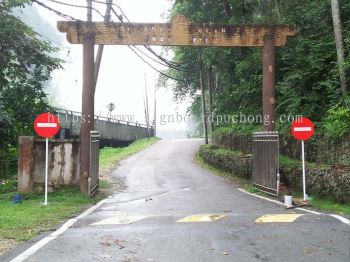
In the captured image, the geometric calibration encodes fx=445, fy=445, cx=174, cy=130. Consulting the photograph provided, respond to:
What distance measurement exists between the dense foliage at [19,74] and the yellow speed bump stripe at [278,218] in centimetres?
1036

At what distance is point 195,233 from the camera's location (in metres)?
7.89

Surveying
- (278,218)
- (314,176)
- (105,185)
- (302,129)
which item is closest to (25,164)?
(105,185)

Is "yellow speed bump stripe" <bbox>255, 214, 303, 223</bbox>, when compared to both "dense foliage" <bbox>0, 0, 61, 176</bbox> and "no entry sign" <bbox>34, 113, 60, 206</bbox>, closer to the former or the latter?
"no entry sign" <bbox>34, 113, 60, 206</bbox>

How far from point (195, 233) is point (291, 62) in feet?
40.2

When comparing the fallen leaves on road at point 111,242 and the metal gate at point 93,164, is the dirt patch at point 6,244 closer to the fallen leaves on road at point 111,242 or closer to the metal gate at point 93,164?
the fallen leaves on road at point 111,242

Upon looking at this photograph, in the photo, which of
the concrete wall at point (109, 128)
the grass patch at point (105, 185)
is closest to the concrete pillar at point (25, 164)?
the grass patch at point (105, 185)

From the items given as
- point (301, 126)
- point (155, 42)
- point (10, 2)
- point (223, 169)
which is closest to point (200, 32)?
point (155, 42)

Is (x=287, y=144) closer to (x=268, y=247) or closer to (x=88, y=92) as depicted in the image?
(x=88, y=92)

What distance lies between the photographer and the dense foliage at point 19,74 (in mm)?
16328

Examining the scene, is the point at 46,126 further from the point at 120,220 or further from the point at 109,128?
the point at 109,128

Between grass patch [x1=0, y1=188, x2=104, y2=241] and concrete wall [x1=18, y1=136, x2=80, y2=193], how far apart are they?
33 cm

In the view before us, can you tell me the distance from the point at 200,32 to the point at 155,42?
153 centimetres

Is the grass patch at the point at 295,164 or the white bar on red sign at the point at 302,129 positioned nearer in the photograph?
the white bar on red sign at the point at 302,129

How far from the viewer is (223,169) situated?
21.3 m
